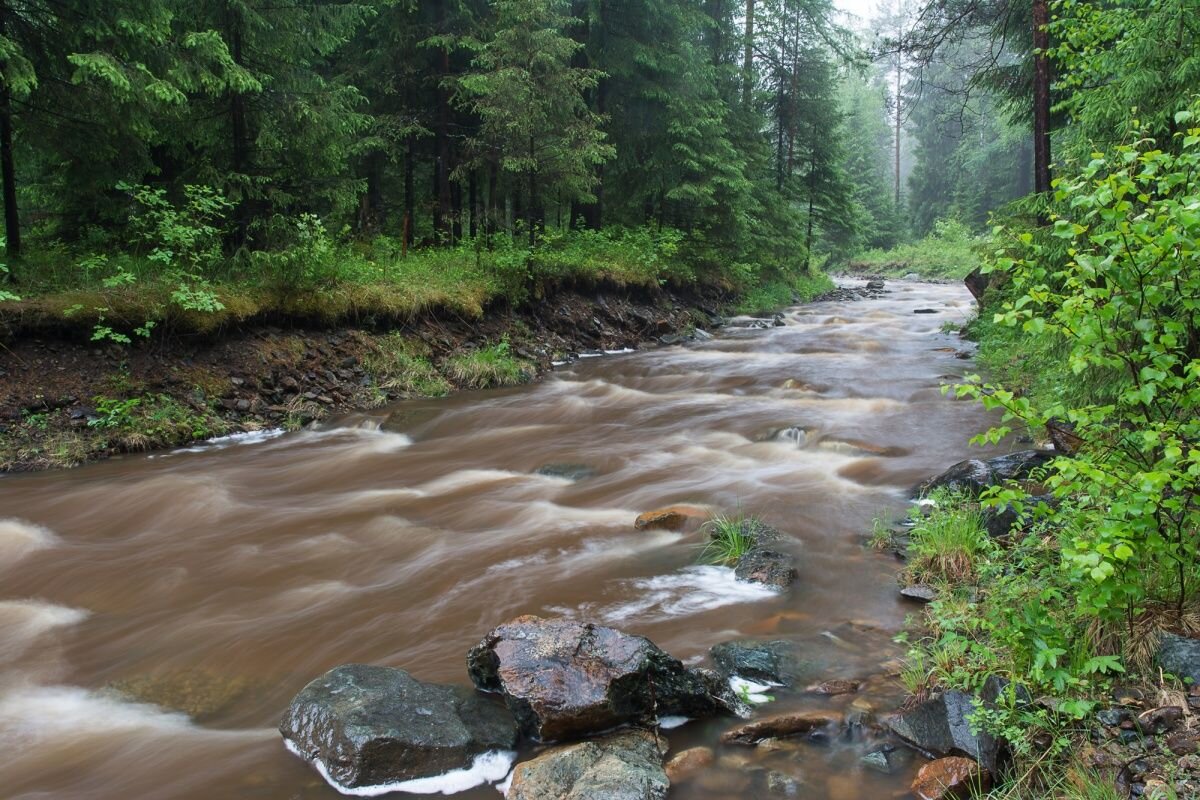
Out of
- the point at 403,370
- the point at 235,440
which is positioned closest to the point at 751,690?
the point at 235,440

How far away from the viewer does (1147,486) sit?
108 inches

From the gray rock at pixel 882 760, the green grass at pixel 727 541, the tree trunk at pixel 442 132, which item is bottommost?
the gray rock at pixel 882 760

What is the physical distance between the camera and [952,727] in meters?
3.50

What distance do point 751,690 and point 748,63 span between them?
27.4 m

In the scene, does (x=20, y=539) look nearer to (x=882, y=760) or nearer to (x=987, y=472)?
(x=882, y=760)

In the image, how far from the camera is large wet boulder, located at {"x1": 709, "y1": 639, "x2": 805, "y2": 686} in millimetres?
4375

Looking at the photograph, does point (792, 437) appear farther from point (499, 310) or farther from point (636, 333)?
point (636, 333)

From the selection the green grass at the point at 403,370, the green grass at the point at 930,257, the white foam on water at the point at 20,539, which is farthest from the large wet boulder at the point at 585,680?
the green grass at the point at 930,257

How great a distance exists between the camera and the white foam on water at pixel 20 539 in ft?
21.0

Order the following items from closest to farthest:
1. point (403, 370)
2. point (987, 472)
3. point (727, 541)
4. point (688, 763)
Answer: point (688, 763) → point (727, 541) → point (987, 472) → point (403, 370)

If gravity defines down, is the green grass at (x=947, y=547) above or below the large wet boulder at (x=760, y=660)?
above

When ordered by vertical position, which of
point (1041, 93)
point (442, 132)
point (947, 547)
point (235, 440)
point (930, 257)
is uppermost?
point (442, 132)

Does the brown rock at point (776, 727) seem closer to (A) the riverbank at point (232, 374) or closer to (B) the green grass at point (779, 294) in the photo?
(A) the riverbank at point (232, 374)

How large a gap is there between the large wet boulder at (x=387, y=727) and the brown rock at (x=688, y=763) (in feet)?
2.65
